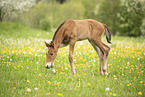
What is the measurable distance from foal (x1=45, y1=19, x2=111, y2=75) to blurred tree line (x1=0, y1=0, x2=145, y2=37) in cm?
1103

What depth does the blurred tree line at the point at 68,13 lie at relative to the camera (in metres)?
18.3

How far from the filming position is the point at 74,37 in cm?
566

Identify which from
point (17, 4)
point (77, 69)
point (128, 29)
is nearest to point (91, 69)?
point (77, 69)

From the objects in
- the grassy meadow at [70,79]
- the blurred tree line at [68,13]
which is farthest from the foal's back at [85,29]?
the blurred tree line at [68,13]

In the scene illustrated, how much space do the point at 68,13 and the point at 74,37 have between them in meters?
29.1

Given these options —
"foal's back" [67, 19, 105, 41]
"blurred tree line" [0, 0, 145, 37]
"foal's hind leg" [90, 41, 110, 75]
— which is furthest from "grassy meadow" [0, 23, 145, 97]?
"blurred tree line" [0, 0, 145, 37]

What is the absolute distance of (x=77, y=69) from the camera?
6590 millimetres

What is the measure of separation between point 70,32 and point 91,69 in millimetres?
1898

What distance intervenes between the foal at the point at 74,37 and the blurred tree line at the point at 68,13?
11028 mm

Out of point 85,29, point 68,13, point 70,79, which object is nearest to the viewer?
point 70,79

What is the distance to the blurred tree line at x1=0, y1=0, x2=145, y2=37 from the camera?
60.0ft

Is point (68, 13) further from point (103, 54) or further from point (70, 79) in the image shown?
point (70, 79)

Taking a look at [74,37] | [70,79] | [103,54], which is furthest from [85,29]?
[70,79]

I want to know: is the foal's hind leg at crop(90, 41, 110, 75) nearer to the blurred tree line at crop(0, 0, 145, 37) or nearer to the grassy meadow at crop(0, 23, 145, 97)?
the grassy meadow at crop(0, 23, 145, 97)
